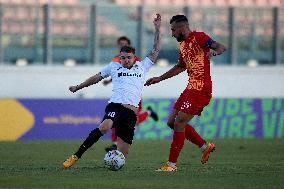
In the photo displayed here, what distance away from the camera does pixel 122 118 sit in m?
13.7

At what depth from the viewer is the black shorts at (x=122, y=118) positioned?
13617 mm

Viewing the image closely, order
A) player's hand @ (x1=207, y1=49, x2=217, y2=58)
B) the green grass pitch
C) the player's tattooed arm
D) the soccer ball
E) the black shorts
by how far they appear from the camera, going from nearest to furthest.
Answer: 1. the green grass pitch
2. player's hand @ (x1=207, y1=49, x2=217, y2=58)
3. the soccer ball
4. the black shorts
5. the player's tattooed arm

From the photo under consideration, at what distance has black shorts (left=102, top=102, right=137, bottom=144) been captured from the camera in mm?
13617

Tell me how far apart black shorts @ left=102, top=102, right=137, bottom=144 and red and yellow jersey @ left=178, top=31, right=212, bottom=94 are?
0.96m

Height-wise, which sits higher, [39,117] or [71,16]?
[71,16]

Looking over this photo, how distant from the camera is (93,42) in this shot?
26.3m

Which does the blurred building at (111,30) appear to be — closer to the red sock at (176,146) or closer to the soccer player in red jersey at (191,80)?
the soccer player in red jersey at (191,80)

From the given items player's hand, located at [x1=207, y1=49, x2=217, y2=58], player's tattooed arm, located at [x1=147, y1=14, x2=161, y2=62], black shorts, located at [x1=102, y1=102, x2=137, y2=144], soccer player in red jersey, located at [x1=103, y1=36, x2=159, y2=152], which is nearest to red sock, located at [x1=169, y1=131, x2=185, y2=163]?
black shorts, located at [x1=102, y1=102, x2=137, y2=144]

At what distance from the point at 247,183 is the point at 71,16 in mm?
15296

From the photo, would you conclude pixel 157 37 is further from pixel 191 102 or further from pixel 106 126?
pixel 106 126

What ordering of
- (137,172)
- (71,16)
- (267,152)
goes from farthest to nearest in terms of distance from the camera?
1. (71,16)
2. (267,152)
3. (137,172)

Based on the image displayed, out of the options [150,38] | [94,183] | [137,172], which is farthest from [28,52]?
[94,183]

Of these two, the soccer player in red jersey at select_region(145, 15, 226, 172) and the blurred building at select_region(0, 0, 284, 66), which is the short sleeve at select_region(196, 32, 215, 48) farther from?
the blurred building at select_region(0, 0, 284, 66)

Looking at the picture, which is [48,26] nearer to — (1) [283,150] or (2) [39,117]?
(2) [39,117]
